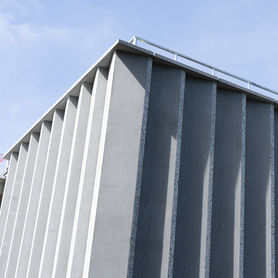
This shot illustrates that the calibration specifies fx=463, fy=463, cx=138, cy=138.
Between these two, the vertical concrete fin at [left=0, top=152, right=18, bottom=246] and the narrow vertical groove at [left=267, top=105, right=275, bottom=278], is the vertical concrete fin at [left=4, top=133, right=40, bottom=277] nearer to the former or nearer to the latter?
the vertical concrete fin at [left=0, top=152, right=18, bottom=246]

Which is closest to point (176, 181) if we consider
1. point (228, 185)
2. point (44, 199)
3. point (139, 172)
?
point (139, 172)

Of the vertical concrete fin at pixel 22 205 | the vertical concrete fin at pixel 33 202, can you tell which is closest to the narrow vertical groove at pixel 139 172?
the vertical concrete fin at pixel 33 202

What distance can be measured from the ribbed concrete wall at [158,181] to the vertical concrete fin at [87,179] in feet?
0.13

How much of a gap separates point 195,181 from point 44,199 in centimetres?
784

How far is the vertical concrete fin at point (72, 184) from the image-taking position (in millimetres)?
17719

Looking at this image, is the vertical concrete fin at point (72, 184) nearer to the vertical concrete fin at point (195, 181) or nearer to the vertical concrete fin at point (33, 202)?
the vertical concrete fin at point (195, 181)

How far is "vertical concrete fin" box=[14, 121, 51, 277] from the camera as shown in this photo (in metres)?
22.5

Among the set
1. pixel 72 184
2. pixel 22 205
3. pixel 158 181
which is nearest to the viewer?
pixel 158 181

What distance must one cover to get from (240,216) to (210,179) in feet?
6.56

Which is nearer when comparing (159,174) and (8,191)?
(159,174)

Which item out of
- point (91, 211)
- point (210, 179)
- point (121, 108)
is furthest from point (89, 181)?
point (210, 179)

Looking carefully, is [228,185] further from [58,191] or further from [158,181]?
[58,191]

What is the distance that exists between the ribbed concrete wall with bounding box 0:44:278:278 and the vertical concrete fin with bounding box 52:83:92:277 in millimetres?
41

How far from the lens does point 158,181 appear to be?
1694 centimetres
